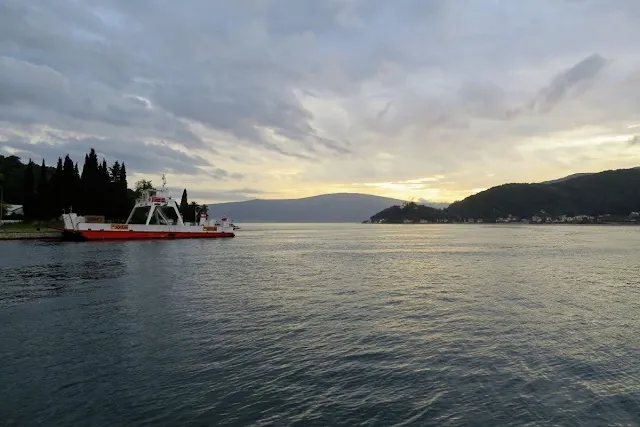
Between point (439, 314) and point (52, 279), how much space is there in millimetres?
29947

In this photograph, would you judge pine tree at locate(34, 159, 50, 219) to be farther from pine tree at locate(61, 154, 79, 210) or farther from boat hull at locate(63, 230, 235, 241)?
boat hull at locate(63, 230, 235, 241)

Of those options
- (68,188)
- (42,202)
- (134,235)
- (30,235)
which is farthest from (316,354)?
(42,202)

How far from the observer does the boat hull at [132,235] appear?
276 feet

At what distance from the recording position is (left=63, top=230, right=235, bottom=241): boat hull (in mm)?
84069

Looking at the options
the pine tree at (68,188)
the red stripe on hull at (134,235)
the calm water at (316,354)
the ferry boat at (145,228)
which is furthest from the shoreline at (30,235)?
the calm water at (316,354)

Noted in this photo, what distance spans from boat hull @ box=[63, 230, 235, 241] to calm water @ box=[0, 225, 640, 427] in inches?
2234

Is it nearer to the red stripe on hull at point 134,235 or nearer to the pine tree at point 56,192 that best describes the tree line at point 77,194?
the pine tree at point 56,192

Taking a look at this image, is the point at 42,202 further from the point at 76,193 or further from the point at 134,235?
the point at 134,235

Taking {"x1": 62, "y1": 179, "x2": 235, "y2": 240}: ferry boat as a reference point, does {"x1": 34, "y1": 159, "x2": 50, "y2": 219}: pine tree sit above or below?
above

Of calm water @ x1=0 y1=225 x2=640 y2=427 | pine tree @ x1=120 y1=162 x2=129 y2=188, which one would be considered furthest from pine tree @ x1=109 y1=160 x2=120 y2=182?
calm water @ x1=0 y1=225 x2=640 y2=427

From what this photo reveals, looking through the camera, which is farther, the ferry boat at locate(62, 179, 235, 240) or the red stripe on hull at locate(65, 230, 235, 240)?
the ferry boat at locate(62, 179, 235, 240)

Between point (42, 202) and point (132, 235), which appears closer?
point (132, 235)

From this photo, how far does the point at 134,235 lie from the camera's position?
9200 cm

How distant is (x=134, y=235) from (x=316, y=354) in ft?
282
